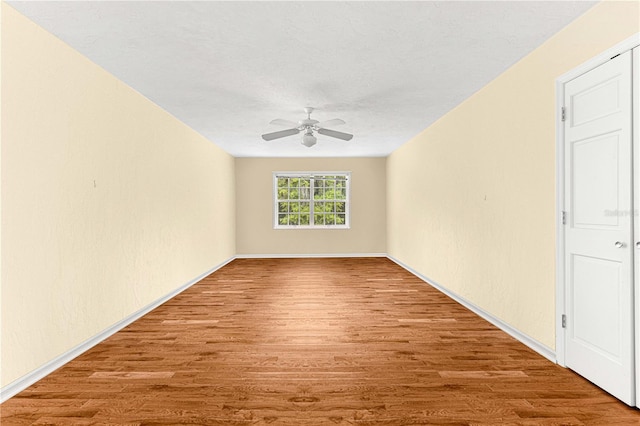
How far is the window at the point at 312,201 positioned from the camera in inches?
322

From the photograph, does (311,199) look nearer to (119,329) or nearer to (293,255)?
(293,255)

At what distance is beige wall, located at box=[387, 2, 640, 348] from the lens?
241 centimetres

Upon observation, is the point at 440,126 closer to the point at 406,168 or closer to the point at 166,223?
the point at 406,168

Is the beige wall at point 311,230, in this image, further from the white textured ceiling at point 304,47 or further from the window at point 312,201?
the white textured ceiling at point 304,47

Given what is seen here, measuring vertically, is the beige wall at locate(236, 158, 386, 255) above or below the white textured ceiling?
below

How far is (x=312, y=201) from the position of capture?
27.0ft

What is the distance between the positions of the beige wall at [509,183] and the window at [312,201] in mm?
3371

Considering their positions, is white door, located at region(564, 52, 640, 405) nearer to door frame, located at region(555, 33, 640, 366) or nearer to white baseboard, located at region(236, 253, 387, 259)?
door frame, located at region(555, 33, 640, 366)

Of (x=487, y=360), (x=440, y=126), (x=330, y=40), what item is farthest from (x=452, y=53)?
(x=487, y=360)

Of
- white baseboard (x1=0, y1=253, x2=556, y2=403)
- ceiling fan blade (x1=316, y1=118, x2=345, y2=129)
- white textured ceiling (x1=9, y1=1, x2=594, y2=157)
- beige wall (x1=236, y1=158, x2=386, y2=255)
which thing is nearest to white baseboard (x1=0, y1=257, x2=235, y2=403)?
white baseboard (x1=0, y1=253, x2=556, y2=403)

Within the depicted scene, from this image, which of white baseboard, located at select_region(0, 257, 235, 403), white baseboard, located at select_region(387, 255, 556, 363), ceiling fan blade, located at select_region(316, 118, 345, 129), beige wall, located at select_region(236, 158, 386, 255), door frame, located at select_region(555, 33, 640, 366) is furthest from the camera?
beige wall, located at select_region(236, 158, 386, 255)

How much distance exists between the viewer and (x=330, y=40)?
247 cm

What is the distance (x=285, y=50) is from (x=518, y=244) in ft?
8.58

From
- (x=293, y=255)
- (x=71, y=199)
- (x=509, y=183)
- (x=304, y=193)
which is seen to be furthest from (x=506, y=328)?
(x=304, y=193)
